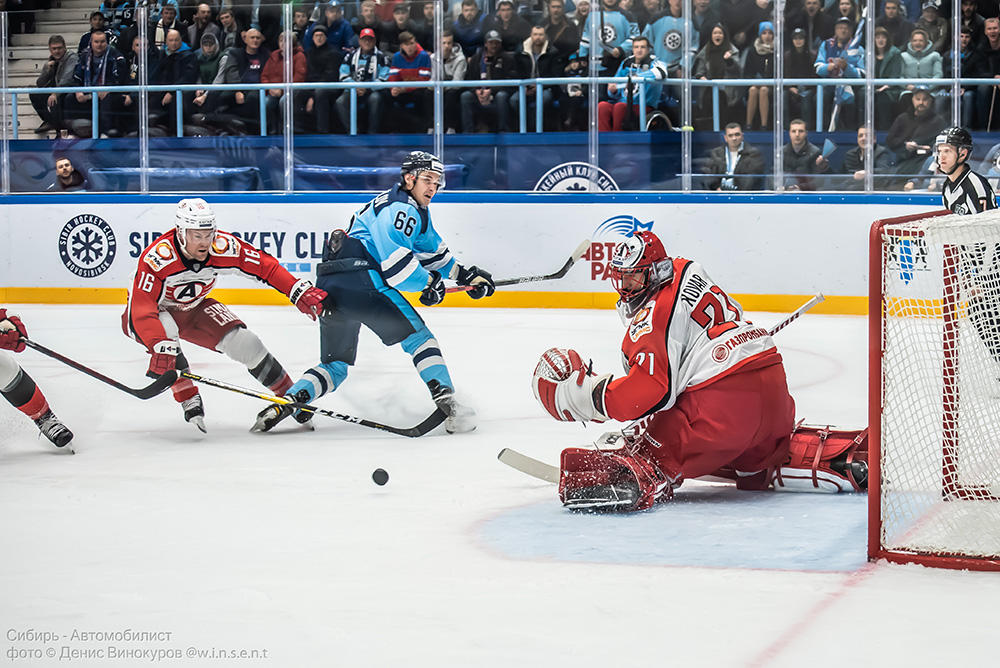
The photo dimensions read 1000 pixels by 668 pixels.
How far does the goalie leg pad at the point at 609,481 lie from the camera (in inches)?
128

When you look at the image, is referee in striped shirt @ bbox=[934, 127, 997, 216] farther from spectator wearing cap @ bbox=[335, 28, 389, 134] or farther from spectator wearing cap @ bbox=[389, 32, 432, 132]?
spectator wearing cap @ bbox=[335, 28, 389, 134]

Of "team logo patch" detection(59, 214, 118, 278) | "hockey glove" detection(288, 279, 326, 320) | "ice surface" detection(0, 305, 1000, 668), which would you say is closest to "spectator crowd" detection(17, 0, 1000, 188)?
"team logo patch" detection(59, 214, 118, 278)

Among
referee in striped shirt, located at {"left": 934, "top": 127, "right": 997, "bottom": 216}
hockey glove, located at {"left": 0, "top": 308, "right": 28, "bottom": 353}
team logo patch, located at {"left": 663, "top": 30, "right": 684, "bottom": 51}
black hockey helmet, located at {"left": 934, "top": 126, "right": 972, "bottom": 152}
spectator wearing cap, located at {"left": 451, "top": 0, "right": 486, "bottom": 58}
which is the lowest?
hockey glove, located at {"left": 0, "top": 308, "right": 28, "bottom": 353}

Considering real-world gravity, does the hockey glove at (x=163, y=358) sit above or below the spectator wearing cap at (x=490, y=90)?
below

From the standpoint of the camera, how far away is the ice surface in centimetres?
229

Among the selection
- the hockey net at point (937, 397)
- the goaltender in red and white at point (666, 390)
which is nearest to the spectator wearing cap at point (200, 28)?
the goaltender in red and white at point (666, 390)

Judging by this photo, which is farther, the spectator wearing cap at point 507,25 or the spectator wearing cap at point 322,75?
the spectator wearing cap at point 322,75

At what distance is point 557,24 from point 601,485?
19.2ft

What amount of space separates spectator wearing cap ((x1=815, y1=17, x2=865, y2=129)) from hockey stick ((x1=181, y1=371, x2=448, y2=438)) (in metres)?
4.53

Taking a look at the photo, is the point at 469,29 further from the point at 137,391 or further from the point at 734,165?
the point at 137,391

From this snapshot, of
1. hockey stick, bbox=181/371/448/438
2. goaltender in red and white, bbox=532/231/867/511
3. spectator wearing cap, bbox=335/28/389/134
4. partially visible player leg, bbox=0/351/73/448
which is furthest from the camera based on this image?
spectator wearing cap, bbox=335/28/389/134

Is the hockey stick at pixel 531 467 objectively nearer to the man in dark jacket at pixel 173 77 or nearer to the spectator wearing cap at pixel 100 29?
the man in dark jacket at pixel 173 77

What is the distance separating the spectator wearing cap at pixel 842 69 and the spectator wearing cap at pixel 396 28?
9.63 feet

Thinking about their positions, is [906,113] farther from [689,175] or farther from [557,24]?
[557,24]
